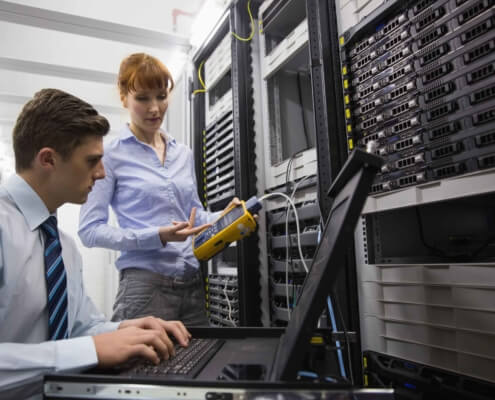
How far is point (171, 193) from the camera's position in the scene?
1423 millimetres

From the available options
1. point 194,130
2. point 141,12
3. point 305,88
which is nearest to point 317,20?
point 305,88

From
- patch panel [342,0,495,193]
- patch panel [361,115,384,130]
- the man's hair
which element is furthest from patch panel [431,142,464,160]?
the man's hair

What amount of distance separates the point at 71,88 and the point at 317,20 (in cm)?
248

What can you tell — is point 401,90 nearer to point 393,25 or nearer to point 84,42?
point 393,25

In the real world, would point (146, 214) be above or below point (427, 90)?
below

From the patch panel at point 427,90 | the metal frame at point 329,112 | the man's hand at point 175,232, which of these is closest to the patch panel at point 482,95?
the patch panel at point 427,90

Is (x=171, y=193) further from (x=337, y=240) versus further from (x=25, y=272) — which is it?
(x=337, y=240)

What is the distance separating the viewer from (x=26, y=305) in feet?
2.45

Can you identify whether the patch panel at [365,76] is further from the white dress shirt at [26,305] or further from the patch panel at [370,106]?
the white dress shirt at [26,305]

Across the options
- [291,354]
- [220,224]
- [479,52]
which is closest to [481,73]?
[479,52]

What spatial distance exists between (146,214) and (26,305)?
658mm

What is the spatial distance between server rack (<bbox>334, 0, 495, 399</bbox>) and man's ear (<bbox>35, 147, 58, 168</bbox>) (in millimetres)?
668

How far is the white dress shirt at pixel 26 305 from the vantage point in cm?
58

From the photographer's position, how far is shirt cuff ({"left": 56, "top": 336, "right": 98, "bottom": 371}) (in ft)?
1.94
